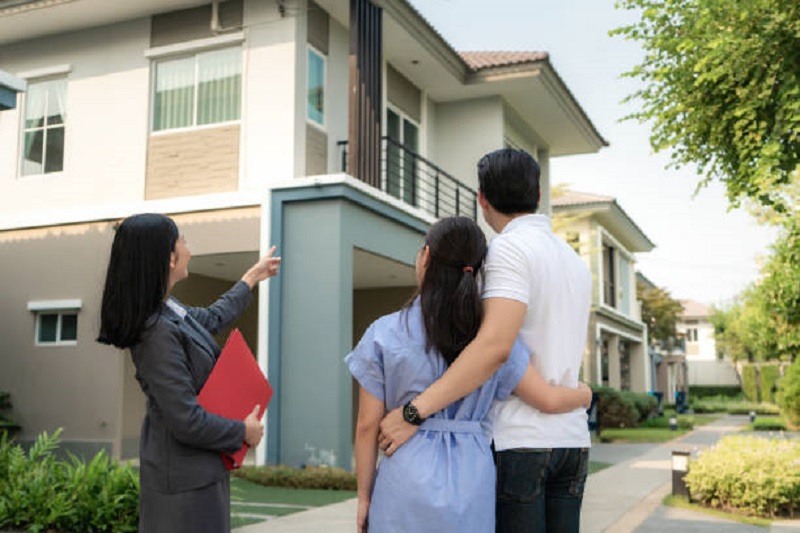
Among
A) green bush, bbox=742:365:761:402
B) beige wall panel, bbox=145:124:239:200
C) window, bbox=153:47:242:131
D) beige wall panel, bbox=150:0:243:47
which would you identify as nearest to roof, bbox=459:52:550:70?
beige wall panel, bbox=150:0:243:47

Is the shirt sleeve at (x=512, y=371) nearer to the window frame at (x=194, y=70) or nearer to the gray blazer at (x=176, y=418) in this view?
the gray blazer at (x=176, y=418)

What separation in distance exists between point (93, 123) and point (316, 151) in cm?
404

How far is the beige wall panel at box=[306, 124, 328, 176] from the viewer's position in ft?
41.1

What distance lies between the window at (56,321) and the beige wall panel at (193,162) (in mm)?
2193

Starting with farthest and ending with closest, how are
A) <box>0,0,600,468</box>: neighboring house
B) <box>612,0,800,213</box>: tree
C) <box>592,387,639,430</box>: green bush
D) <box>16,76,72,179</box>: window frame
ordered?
1. <box>592,387,639,430</box>: green bush
2. <box>16,76,72,179</box>: window frame
3. <box>0,0,600,468</box>: neighboring house
4. <box>612,0,800,213</box>: tree

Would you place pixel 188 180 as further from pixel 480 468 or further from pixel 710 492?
pixel 480 468

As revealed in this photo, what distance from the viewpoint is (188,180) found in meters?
12.9

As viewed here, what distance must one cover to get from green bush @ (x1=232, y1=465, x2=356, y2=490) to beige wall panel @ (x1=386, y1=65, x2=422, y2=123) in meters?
7.72

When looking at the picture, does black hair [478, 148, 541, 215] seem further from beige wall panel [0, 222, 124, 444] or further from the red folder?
beige wall panel [0, 222, 124, 444]

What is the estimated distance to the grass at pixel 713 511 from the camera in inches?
306

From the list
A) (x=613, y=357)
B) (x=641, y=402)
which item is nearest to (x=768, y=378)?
(x=613, y=357)

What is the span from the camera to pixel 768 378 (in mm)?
49656

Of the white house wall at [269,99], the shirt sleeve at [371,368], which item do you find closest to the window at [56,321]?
the white house wall at [269,99]

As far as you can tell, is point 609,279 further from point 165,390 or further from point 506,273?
point 165,390
